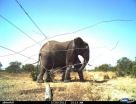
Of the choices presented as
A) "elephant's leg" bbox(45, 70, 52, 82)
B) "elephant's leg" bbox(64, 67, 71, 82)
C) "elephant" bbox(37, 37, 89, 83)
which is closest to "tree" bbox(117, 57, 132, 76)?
"elephant" bbox(37, 37, 89, 83)

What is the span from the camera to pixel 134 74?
7008 mm

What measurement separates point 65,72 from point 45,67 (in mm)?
363

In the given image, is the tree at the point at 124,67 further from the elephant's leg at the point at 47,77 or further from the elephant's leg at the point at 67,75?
the elephant's leg at the point at 47,77

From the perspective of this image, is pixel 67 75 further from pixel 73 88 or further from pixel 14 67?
pixel 14 67

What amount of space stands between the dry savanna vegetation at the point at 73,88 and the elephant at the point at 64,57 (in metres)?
0.12

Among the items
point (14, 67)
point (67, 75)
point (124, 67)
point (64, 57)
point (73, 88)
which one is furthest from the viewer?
point (124, 67)

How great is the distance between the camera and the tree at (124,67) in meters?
6.82

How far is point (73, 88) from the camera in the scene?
6188 mm

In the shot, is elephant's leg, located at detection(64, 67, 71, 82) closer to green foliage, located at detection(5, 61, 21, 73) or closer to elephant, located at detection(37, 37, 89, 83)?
elephant, located at detection(37, 37, 89, 83)

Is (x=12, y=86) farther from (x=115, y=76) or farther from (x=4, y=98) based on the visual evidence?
(x=115, y=76)

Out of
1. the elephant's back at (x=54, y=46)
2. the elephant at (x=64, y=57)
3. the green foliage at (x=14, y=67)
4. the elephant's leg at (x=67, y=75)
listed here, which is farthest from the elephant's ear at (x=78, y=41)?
the green foliage at (x=14, y=67)

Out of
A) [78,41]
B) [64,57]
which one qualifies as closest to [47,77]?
[64,57]

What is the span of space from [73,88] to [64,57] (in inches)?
32.2

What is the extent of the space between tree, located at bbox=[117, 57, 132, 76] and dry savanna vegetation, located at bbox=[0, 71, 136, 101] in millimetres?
175
